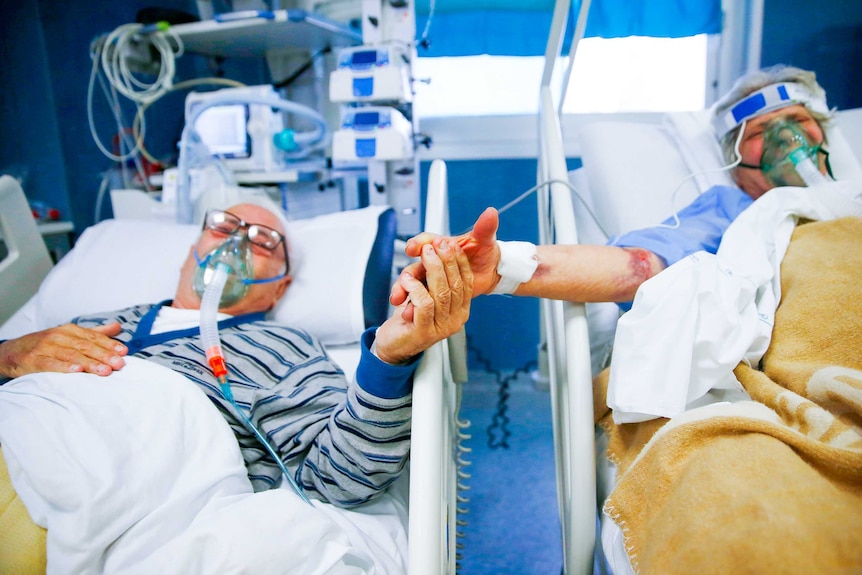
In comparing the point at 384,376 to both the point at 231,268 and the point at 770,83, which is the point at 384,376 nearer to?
the point at 231,268

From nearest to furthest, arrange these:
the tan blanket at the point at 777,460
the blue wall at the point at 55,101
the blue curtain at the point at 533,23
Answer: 1. the tan blanket at the point at 777,460
2. the blue wall at the point at 55,101
3. the blue curtain at the point at 533,23

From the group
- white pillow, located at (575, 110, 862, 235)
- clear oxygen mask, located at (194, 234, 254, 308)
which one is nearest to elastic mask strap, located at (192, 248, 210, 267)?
clear oxygen mask, located at (194, 234, 254, 308)

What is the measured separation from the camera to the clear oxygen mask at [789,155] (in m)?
1.18

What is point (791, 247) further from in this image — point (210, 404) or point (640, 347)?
point (210, 404)

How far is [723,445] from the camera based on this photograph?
22.6 inches

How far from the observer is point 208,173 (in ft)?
5.99

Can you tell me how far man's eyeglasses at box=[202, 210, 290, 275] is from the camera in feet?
4.04

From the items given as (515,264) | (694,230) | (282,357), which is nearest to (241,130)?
(282,357)

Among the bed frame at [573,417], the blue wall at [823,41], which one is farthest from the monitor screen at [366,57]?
the blue wall at [823,41]

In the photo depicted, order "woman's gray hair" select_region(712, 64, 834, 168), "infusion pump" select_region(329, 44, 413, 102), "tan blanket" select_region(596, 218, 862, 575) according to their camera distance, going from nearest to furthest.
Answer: "tan blanket" select_region(596, 218, 862, 575), "woman's gray hair" select_region(712, 64, 834, 168), "infusion pump" select_region(329, 44, 413, 102)

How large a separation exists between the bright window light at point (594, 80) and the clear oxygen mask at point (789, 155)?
49.8 inches

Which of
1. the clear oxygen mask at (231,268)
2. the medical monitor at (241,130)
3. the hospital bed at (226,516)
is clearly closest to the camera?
the hospital bed at (226,516)

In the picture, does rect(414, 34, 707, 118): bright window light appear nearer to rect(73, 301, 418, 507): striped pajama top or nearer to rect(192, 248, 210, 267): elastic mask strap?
rect(192, 248, 210, 267): elastic mask strap

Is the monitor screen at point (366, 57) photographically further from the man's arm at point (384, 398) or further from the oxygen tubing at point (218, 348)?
the man's arm at point (384, 398)
